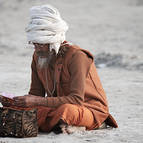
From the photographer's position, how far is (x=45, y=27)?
17.5 ft

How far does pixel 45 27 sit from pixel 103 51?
11.9 metres

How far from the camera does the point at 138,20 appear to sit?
916 inches

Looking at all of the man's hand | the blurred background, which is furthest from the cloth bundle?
the blurred background

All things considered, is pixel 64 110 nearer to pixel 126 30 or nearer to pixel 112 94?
pixel 112 94

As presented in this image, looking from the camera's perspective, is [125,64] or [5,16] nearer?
[125,64]

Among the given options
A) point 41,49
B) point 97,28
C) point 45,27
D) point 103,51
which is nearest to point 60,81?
point 41,49

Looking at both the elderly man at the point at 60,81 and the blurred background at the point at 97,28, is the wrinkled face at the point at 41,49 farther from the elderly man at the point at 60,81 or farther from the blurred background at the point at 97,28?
the blurred background at the point at 97,28

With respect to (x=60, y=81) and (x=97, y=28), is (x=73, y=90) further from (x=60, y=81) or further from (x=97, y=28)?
(x=97, y=28)

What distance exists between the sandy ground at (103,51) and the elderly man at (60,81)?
0.18 m

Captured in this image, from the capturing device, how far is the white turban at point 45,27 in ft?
17.4

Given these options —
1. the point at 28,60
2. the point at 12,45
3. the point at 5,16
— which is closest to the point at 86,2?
the point at 5,16

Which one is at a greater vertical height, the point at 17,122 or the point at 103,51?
the point at 17,122

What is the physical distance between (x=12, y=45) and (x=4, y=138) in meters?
13.4

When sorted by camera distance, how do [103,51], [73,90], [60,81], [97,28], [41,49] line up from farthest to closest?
[97,28] < [103,51] < [60,81] < [41,49] < [73,90]
